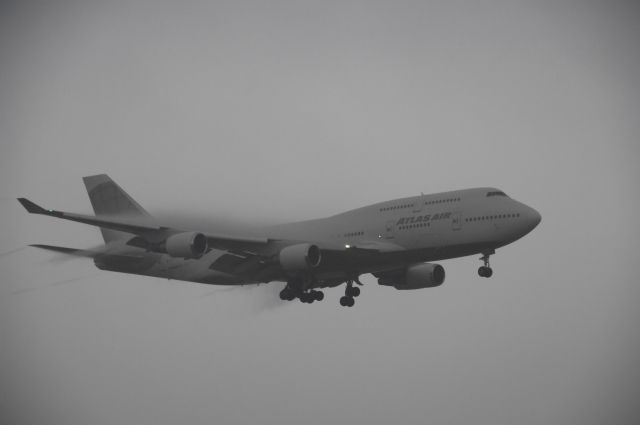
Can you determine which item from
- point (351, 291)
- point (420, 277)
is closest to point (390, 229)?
point (420, 277)

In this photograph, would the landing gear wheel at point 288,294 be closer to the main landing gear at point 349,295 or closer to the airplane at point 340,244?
the airplane at point 340,244

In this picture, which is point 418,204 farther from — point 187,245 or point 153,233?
point 153,233

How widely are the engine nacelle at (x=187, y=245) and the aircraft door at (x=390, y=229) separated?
1040 cm

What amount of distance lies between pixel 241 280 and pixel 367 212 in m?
8.72

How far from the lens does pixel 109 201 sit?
51594 millimetres

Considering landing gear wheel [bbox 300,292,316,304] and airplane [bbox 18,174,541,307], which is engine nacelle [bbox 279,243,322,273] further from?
landing gear wheel [bbox 300,292,316,304]

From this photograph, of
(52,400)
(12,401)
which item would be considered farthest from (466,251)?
(52,400)

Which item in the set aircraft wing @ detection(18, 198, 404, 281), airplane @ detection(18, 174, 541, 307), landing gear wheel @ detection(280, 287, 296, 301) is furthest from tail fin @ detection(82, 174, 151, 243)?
landing gear wheel @ detection(280, 287, 296, 301)

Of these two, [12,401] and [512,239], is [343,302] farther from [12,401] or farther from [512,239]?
[12,401]

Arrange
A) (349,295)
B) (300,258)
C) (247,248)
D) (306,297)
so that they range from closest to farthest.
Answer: (300,258), (247,248), (306,297), (349,295)

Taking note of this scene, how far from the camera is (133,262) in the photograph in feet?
152

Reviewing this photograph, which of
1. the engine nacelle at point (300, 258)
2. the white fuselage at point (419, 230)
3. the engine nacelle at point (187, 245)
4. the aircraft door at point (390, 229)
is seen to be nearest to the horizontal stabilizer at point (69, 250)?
the engine nacelle at point (187, 245)

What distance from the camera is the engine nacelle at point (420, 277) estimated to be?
1812 inches

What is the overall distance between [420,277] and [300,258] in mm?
10465
